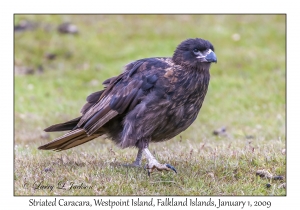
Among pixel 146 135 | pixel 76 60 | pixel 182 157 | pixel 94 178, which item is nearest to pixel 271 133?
pixel 182 157

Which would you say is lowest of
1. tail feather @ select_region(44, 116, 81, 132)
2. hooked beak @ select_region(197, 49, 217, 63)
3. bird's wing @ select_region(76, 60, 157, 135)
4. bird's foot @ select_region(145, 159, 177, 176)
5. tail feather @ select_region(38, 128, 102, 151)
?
bird's foot @ select_region(145, 159, 177, 176)

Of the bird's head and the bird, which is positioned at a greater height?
the bird's head

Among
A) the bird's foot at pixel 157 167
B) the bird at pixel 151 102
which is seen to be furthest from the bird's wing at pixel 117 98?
the bird's foot at pixel 157 167

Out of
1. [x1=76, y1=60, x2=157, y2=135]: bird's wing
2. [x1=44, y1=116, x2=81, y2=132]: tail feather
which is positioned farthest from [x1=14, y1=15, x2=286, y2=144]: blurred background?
[x1=76, y1=60, x2=157, y2=135]: bird's wing

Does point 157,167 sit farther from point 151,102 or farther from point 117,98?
point 117,98

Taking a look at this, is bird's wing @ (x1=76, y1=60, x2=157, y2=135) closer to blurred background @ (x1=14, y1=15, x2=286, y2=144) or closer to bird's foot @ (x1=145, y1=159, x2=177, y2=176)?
bird's foot @ (x1=145, y1=159, x2=177, y2=176)

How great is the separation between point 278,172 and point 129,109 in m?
2.00

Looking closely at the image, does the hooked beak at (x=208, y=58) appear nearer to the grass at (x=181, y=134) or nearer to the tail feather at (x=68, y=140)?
the grass at (x=181, y=134)

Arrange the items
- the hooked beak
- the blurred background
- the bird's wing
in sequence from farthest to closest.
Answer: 1. the blurred background
2. the hooked beak
3. the bird's wing

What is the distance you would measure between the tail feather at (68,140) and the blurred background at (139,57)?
287cm

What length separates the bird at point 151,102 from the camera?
250 inches

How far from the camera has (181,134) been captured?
10500mm

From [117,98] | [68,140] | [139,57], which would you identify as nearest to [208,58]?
[117,98]

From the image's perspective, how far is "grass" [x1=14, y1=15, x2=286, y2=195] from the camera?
598 centimetres
